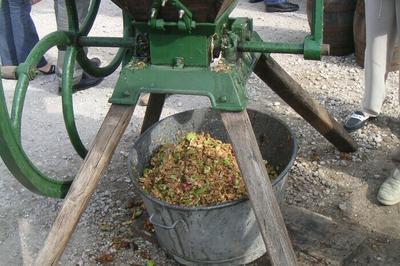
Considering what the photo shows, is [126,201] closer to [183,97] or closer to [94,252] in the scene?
[94,252]

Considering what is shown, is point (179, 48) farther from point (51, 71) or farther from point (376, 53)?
point (51, 71)

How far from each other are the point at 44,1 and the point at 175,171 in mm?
4734

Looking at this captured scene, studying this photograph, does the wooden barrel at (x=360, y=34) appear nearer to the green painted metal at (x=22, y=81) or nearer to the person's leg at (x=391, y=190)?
the person's leg at (x=391, y=190)

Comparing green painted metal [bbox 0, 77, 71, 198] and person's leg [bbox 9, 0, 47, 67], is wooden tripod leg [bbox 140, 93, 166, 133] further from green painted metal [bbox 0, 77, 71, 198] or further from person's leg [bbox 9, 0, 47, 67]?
person's leg [bbox 9, 0, 47, 67]

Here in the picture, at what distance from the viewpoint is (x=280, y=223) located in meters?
1.96

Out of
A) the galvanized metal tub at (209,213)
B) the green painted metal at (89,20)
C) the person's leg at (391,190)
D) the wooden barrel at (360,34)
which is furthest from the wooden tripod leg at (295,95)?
the wooden barrel at (360,34)

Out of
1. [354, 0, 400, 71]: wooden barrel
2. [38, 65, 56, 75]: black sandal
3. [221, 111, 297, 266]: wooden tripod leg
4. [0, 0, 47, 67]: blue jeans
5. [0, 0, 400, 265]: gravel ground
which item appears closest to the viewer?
[221, 111, 297, 266]: wooden tripod leg

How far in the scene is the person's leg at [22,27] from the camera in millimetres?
4465

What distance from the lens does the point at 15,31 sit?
455 centimetres

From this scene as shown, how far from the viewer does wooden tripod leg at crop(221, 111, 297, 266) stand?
194 cm

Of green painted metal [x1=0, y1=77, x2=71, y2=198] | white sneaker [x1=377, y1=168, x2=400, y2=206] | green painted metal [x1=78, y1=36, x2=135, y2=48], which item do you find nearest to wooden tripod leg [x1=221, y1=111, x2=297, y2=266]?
green painted metal [x1=78, y1=36, x2=135, y2=48]

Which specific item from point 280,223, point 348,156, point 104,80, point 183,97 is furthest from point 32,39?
point 280,223

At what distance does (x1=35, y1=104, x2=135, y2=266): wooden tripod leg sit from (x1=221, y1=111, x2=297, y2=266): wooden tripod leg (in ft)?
1.47

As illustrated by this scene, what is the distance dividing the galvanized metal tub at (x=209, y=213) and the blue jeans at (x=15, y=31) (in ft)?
7.86
